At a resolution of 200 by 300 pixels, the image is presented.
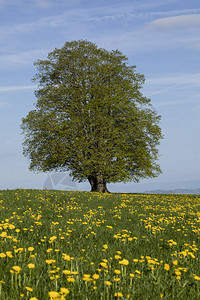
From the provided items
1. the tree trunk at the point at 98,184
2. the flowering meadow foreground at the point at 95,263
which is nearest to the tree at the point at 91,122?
the tree trunk at the point at 98,184

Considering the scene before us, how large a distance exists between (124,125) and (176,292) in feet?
80.4

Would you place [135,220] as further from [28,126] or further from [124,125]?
[28,126]

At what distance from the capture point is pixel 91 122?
88.2ft

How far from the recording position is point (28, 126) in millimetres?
27969

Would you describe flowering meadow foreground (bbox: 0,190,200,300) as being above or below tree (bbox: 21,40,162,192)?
below

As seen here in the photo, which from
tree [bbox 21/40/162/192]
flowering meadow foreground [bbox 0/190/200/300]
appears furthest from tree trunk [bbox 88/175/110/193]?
flowering meadow foreground [bbox 0/190/200/300]

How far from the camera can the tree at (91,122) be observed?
2631 cm

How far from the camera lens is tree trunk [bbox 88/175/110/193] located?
91.2 feet

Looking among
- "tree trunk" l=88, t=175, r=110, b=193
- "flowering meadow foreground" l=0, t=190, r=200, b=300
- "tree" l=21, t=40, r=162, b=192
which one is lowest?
"flowering meadow foreground" l=0, t=190, r=200, b=300

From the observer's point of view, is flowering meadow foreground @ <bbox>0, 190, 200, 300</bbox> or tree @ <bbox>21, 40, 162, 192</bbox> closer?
flowering meadow foreground @ <bbox>0, 190, 200, 300</bbox>

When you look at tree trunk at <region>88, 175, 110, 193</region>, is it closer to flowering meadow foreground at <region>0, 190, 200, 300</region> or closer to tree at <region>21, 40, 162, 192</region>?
tree at <region>21, 40, 162, 192</region>

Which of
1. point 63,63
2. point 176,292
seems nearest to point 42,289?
point 176,292

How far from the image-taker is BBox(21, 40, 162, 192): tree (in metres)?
26.3

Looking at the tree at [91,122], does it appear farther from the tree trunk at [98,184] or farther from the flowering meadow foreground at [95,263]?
the flowering meadow foreground at [95,263]
